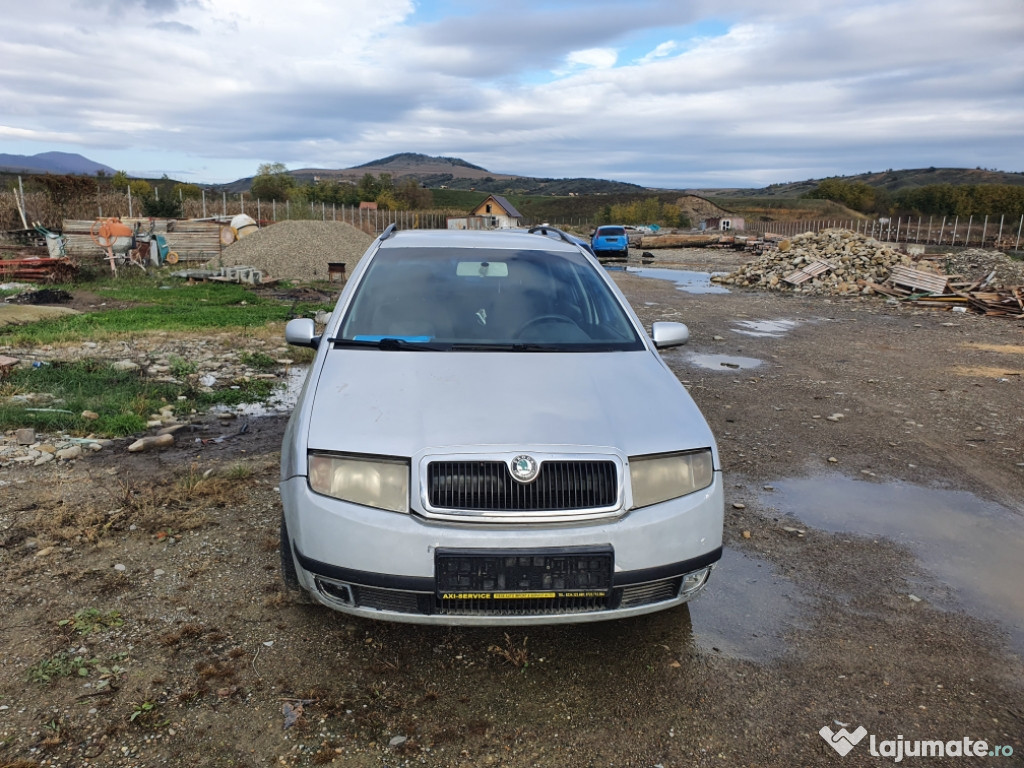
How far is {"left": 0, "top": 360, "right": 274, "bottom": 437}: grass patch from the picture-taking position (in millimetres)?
5730

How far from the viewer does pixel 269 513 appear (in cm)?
424

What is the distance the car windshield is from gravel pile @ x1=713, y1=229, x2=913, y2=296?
17976 mm

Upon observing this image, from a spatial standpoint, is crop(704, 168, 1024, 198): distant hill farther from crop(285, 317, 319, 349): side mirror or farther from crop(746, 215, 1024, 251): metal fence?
crop(285, 317, 319, 349): side mirror

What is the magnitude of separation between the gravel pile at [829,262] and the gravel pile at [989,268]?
2.05 m

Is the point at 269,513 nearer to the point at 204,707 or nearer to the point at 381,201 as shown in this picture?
the point at 204,707

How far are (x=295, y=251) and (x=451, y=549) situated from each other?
2099cm

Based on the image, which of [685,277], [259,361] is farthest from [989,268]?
[259,361]

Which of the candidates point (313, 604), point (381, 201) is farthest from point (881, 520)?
point (381, 201)

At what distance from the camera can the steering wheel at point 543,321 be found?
3.77 meters

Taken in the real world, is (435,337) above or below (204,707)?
above

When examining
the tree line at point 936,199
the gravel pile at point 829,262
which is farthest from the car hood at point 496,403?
the tree line at point 936,199

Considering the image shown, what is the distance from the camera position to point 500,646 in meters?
2.99

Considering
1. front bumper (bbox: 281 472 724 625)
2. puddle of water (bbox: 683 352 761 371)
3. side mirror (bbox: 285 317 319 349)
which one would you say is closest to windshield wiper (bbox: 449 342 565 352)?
side mirror (bbox: 285 317 319 349)

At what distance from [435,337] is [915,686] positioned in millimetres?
2613
